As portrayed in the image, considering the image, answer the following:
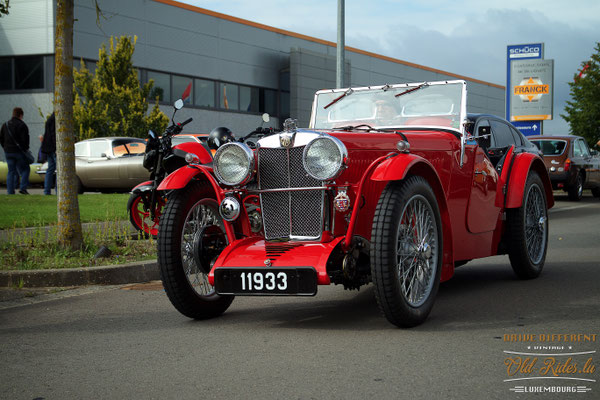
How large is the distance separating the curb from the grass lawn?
106 inches

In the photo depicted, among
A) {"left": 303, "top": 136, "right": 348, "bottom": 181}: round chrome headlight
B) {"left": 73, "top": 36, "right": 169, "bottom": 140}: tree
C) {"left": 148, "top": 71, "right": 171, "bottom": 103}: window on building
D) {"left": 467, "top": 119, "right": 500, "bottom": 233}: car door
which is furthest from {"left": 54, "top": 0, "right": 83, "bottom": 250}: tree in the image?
{"left": 148, "top": 71, "right": 171, "bottom": 103}: window on building

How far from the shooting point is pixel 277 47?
40094 mm

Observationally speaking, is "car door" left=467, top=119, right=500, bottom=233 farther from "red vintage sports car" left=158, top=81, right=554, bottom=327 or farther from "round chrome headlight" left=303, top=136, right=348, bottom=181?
"round chrome headlight" left=303, top=136, right=348, bottom=181

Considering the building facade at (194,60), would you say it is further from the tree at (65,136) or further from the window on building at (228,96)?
the tree at (65,136)

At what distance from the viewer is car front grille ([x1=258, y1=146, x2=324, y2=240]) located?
16.2 feet

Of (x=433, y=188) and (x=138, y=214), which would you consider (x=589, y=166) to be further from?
(x=433, y=188)

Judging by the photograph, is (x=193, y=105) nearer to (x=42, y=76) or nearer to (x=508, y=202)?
(x=42, y=76)

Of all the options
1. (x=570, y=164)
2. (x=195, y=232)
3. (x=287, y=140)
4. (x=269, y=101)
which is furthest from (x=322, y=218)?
(x=269, y=101)

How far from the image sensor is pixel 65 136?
26.4 feet

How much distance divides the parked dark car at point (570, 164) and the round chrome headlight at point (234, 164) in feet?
50.5

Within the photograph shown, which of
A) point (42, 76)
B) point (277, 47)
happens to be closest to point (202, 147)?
point (42, 76)

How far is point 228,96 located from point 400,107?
32.0 meters

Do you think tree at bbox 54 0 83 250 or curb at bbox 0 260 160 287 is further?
tree at bbox 54 0 83 250

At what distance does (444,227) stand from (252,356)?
1877 millimetres
